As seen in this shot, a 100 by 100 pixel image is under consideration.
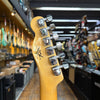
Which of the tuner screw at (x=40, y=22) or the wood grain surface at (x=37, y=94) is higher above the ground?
the tuner screw at (x=40, y=22)

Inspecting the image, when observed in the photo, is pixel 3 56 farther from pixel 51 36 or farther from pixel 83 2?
pixel 83 2

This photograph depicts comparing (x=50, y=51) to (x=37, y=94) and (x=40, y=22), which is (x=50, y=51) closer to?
(x=40, y=22)

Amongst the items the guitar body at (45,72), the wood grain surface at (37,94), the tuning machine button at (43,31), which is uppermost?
the tuning machine button at (43,31)

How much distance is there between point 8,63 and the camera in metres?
5.36

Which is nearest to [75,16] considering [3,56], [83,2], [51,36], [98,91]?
[83,2]

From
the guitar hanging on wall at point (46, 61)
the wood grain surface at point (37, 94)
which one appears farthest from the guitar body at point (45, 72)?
the wood grain surface at point (37, 94)

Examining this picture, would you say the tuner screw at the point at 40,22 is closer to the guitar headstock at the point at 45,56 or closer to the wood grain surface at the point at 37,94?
the guitar headstock at the point at 45,56

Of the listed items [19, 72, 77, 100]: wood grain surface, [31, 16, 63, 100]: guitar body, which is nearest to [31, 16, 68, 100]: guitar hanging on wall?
[31, 16, 63, 100]: guitar body

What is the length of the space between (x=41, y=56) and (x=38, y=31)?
298mm

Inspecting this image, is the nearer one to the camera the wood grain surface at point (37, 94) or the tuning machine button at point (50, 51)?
the tuning machine button at point (50, 51)

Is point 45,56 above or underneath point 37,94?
above

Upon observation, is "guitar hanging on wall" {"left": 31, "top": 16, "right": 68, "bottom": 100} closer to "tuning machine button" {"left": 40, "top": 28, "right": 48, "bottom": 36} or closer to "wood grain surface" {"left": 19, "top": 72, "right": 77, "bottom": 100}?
"tuning machine button" {"left": 40, "top": 28, "right": 48, "bottom": 36}

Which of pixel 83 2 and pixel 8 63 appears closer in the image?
pixel 8 63

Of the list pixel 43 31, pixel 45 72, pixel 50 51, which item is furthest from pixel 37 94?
pixel 43 31
